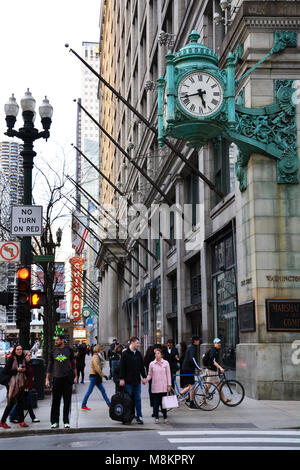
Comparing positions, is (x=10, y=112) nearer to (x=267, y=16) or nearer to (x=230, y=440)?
(x=267, y=16)

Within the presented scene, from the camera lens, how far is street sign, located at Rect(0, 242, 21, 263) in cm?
1661

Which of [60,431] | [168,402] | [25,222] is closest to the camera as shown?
[60,431]

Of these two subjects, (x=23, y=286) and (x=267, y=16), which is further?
(x=267, y=16)

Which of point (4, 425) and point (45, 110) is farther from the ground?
point (45, 110)

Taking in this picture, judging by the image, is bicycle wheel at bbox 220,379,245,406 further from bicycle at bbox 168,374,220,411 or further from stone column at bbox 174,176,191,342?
stone column at bbox 174,176,191,342

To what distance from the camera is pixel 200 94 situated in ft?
55.8

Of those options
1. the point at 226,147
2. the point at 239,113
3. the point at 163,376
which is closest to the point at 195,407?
the point at 163,376

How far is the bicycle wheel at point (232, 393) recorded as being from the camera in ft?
50.4

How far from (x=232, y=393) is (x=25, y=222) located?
7.18 m

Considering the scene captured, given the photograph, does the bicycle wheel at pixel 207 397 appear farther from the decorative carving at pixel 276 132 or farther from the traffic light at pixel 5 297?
the decorative carving at pixel 276 132

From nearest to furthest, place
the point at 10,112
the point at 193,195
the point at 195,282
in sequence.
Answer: the point at 10,112 → the point at 195,282 → the point at 193,195

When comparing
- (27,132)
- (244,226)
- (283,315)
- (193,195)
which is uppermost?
(193,195)

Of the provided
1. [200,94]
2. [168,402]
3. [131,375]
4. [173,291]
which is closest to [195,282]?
[173,291]
